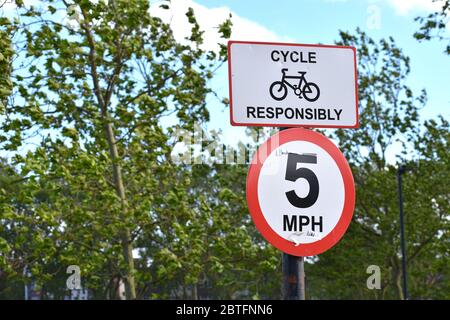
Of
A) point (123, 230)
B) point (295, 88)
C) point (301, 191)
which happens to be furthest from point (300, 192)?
point (123, 230)

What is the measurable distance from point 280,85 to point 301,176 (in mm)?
450

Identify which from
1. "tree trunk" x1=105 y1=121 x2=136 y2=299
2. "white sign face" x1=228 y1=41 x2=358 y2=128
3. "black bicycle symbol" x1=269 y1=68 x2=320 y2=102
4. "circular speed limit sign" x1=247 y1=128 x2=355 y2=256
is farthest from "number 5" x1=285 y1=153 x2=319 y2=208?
"tree trunk" x1=105 y1=121 x2=136 y2=299

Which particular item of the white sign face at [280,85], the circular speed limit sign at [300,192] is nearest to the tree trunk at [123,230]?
the white sign face at [280,85]

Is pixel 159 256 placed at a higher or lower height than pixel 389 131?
lower

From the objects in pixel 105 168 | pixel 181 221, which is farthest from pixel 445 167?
pixel 105 168

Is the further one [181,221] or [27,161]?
[181,221]

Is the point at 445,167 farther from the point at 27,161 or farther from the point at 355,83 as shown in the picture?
the point at 355,83

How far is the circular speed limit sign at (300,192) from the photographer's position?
10.8ft

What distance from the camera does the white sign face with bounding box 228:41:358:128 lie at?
3.48 meters

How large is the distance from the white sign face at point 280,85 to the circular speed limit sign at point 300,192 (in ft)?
0.37
